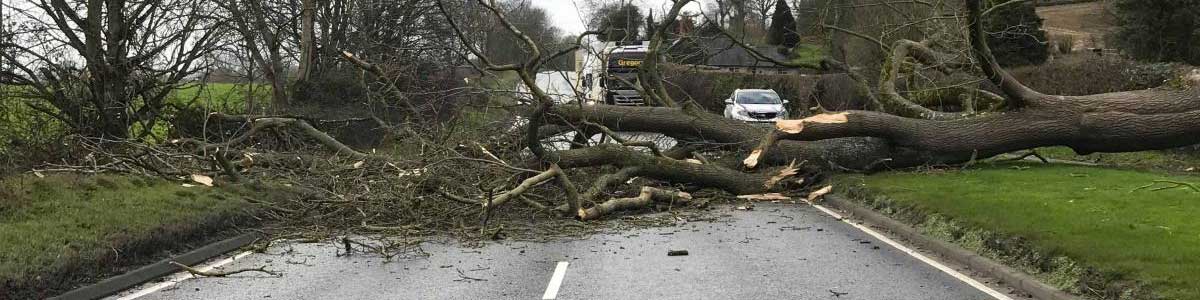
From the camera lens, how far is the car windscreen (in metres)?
28.5

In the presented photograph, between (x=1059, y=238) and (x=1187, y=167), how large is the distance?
30.8 feet

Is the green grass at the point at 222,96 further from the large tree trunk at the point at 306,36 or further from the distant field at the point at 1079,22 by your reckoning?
the distant field at the point at 1079,22

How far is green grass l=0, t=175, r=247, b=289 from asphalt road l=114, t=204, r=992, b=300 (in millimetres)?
669

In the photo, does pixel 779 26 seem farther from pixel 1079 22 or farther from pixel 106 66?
pixel 106 66

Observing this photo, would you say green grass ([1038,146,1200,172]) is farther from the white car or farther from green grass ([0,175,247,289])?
green grass ([0,175,247,289])

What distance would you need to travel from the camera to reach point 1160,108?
547 inches

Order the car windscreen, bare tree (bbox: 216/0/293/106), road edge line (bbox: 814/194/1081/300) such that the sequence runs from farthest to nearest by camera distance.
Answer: the car windscreen < bare tree (bbox: 216/0/293/106) < road edge line (bbox: 814/194/1081/300)

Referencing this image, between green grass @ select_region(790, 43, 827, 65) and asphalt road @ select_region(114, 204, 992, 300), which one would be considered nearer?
asphalt road @ select_region(114, 204, 992, 300)

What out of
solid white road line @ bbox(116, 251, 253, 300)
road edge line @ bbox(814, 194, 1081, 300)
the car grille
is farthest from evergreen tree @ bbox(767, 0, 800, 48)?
solid white road line @ bbox(116, 251, 253, 300)

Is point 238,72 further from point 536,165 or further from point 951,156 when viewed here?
point 951,156

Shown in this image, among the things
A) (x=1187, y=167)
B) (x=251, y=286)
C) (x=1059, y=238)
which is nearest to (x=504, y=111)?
(x=251, y=286)

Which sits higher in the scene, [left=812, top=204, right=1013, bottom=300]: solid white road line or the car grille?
[left=812, top=204, right=1013, bottom=300]: solid white road line

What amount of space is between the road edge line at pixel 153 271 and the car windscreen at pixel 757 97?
19993mm

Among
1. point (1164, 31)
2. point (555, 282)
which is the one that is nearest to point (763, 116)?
point (1164, 31)
